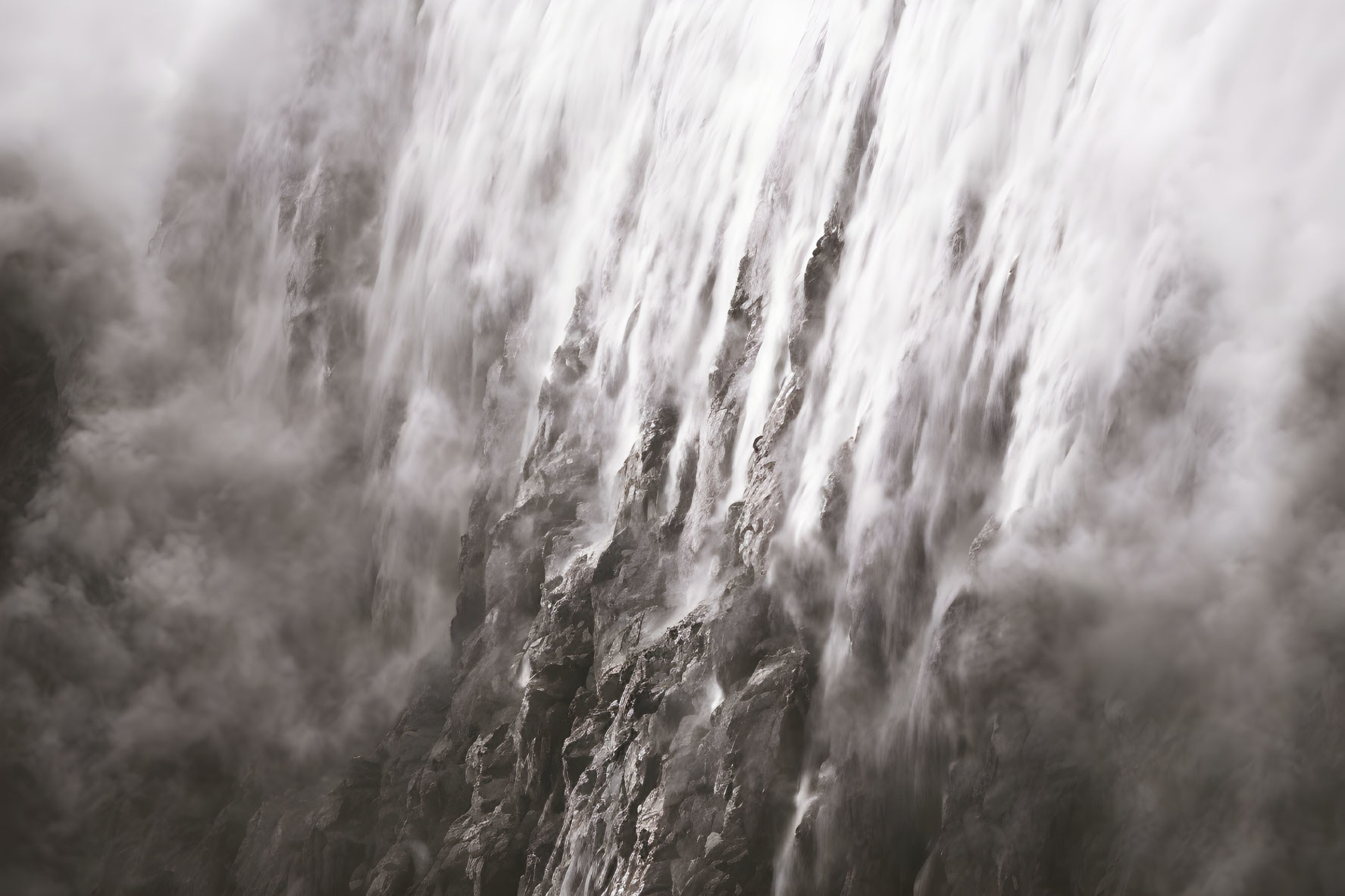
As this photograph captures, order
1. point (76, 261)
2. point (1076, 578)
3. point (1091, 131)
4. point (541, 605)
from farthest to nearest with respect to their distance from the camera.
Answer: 1. point (76, 261)
2. point (541, 605)
3. point (1091, 131)
4. point (1076, 578)

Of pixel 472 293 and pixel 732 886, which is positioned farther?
pixel 472 293

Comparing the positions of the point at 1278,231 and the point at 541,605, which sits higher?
the point at 1278,231

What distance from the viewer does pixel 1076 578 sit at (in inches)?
295

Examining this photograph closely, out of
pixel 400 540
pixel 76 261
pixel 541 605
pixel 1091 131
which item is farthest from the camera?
pixel 76 261

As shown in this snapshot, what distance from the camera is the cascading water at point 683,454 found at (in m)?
6.89

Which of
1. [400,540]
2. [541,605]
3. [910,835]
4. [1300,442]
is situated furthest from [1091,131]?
[400,540]

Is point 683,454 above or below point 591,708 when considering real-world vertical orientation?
above

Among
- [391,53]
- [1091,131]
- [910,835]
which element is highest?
[391,53]

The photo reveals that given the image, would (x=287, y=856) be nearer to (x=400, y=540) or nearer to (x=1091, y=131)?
(x=400, y=540)

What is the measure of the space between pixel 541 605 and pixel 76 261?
14069 mm

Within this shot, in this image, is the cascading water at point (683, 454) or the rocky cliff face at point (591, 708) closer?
the cascading water at point (683, 454)

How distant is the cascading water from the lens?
689cm

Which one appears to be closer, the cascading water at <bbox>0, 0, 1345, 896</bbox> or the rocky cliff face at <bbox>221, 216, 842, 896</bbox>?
the cascading water at <bbox>0, 0, 1345, 896</bbox>

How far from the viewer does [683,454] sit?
12.0 meters
